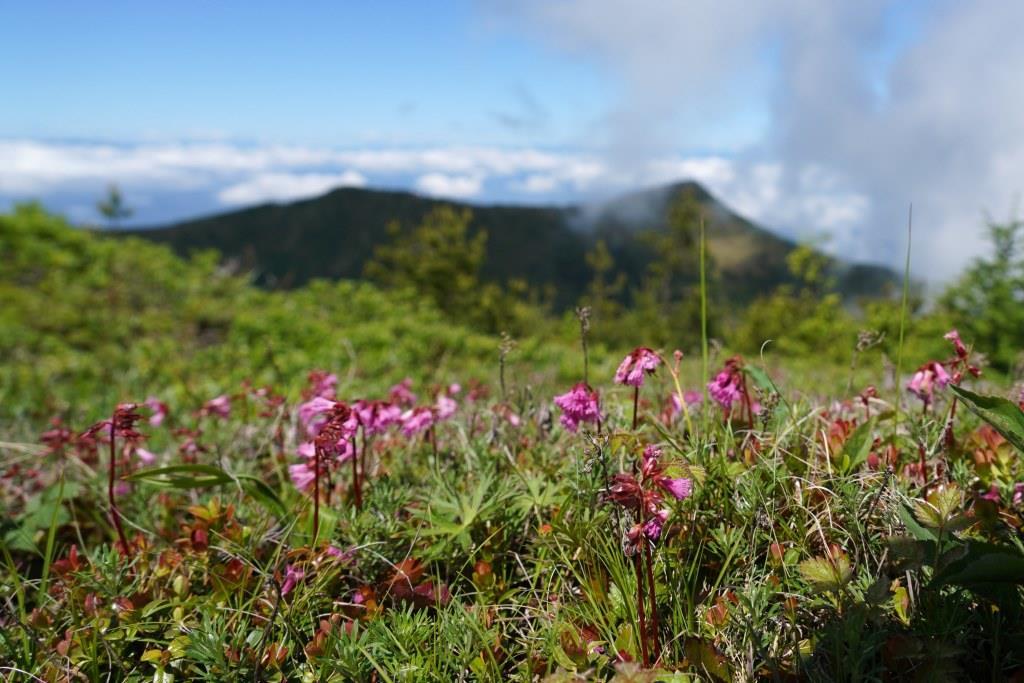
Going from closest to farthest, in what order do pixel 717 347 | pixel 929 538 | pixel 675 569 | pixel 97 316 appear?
pixel 929 538 < pixel 675 569 < pixel 717 347 < pixel 97 316

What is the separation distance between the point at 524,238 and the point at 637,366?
156m

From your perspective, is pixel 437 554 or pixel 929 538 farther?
pixel 437 554

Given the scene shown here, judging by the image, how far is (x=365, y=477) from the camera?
232 cm

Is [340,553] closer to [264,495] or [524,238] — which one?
[264,495]

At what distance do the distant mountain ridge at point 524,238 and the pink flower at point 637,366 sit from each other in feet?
452

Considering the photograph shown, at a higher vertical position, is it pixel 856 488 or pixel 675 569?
pixel 856 488

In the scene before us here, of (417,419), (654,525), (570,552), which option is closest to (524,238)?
(417,419)

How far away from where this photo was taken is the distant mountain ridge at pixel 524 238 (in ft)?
474

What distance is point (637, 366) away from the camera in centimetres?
192

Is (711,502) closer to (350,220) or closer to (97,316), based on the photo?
(97,316)

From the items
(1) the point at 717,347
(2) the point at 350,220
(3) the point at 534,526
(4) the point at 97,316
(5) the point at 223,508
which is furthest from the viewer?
(2) the point at 350,220

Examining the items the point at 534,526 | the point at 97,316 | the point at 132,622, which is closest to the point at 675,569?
the point at 534,526

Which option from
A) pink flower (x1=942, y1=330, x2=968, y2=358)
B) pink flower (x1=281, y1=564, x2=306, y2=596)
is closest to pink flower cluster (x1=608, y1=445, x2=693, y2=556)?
pink flower (x1=281, y1=564, x2=306, y2=596)

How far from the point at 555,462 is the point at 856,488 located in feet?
3.06
